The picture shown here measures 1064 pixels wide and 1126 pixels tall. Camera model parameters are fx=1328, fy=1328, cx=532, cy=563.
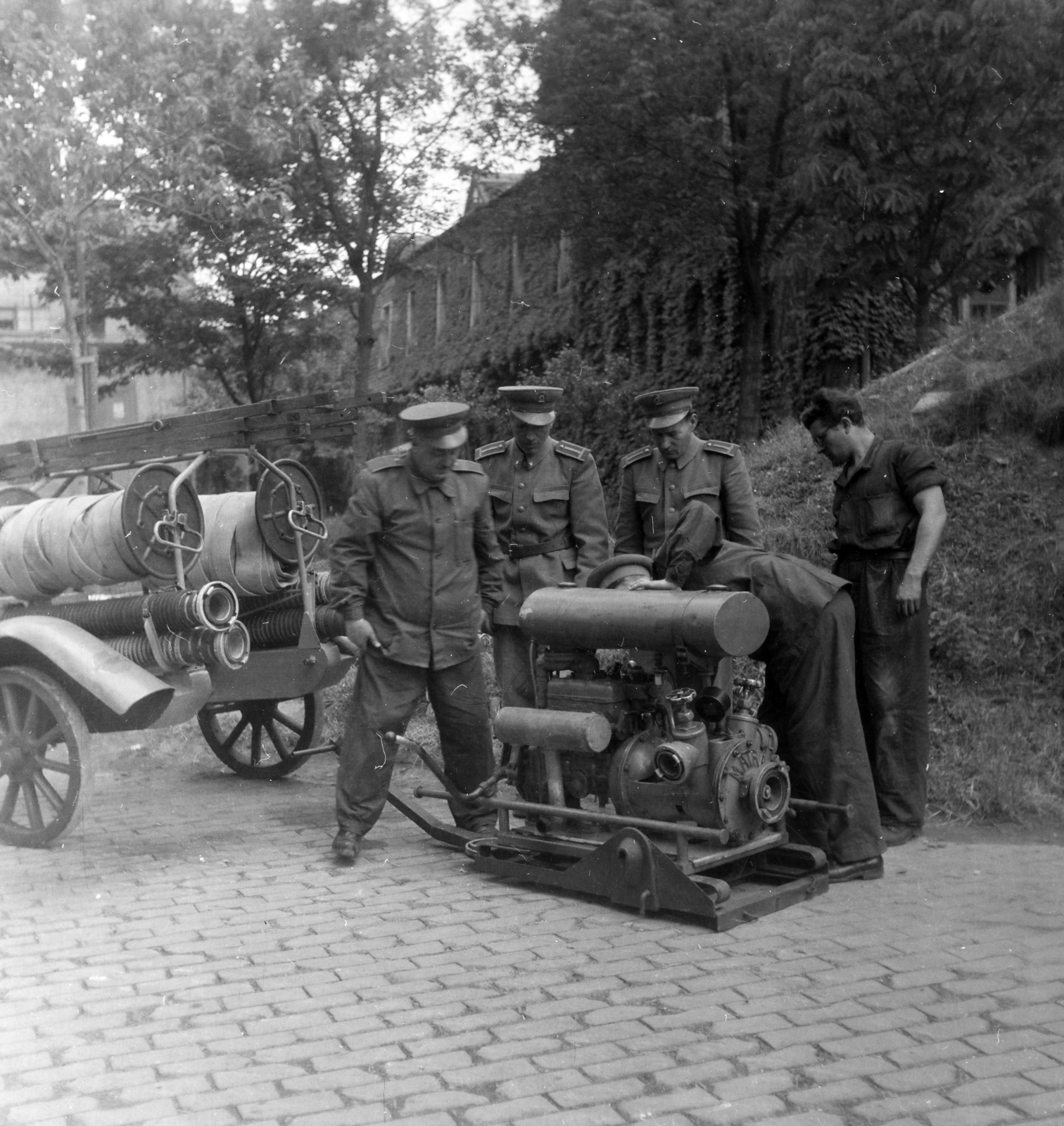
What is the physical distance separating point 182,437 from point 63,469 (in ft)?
2.67

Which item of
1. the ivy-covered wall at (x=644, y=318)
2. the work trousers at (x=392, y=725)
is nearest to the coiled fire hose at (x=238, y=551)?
the work trousers at (x=392, y=725)

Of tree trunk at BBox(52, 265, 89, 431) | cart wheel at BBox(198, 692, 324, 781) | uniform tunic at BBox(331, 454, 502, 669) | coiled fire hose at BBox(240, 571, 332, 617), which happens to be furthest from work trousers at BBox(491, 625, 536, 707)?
tree trunk at BBox(52, 265, 89, 431)

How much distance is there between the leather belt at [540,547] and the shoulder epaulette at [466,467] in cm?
44

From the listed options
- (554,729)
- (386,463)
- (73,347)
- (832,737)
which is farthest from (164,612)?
(73,347)

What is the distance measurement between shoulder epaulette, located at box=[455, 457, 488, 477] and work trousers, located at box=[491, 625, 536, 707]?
2.50 ft

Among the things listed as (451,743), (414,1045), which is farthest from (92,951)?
(451,743)

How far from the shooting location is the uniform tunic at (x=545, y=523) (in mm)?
6340

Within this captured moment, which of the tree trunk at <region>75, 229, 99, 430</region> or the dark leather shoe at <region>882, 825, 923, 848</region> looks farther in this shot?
the tree trunk at <region>75, 229, 99, 430</region>

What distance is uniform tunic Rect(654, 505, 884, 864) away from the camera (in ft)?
17.2

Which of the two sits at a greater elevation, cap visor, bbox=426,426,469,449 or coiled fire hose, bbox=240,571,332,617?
cap visor, bbox=426,426,469,449

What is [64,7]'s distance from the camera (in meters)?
7.20

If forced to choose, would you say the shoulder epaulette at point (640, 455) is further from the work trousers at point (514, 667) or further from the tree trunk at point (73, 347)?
the tree trunk at point (73, 347)

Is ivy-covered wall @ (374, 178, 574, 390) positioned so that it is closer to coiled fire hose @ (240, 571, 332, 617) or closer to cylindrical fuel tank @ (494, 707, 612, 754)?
coiled fire hose @ (240, 571, 332, 617)

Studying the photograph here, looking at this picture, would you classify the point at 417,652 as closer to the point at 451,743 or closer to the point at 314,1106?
the point at 451,743
